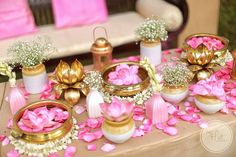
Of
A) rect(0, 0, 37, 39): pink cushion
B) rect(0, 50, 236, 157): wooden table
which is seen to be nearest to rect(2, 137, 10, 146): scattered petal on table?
rect(0, 50, 236, 157): wooden table

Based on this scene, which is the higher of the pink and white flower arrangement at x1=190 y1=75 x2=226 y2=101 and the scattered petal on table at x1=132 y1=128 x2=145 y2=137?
the pink and white flower arrangement at x1=190 y1=75 x2=226 y2=101

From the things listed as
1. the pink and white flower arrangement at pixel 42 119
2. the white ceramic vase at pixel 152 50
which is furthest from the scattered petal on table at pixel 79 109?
the white ceramic vase at pixel 152 50

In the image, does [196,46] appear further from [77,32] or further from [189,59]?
[77,32]

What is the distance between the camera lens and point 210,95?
1528 millimetres

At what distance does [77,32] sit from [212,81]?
1425 mm

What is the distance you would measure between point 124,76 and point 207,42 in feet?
1.84

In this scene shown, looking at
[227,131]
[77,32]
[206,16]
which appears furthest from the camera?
[206,16]

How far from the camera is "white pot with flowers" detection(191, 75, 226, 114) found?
1.52 metres

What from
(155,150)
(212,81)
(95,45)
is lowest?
(155,150)

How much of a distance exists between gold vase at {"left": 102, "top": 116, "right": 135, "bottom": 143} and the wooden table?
0.05 metres

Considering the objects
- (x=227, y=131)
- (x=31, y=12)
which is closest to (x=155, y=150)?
(x=227, y=131)

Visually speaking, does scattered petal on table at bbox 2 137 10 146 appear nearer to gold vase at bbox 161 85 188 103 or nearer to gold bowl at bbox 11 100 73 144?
gold bowl at bbox 11 100 73 144

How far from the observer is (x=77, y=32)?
8.97 ft

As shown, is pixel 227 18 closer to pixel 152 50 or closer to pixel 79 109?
pixel 152 50
